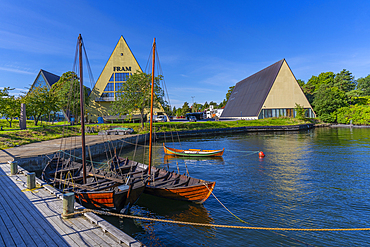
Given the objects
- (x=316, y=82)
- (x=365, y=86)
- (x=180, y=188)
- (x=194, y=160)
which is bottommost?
(x=194, y=160)

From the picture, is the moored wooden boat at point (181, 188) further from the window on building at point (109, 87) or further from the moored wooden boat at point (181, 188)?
the window on building at point (109, 87)

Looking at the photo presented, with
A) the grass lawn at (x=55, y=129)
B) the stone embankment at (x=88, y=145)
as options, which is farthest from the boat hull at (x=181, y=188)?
the grass lawn at (x=55, y=129)

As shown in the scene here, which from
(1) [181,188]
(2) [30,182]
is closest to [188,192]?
(1) [181,188]

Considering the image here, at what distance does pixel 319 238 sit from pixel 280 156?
18482mm

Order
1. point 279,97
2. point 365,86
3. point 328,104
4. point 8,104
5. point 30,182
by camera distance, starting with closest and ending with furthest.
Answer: point 30,182, point 8,104, point 279,97, point 328,104, point 365,86

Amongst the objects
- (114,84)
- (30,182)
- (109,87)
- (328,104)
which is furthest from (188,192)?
(328,104)

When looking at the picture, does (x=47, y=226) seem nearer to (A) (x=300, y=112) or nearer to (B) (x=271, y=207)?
(B) (x=271, y=207)

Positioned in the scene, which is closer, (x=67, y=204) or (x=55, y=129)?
(x=67, y=204)

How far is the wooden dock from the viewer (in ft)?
20.5

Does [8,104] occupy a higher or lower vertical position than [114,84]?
lower

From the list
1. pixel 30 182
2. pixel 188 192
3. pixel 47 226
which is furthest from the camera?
pixel 188 192

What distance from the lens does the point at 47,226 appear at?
7234mm

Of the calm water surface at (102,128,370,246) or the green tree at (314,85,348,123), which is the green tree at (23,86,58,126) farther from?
the green tree at (314,85,348,123)

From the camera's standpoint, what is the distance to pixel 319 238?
908 cm
